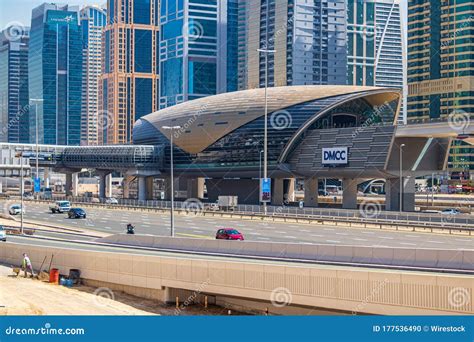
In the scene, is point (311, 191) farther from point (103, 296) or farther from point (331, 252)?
point (103, 296)

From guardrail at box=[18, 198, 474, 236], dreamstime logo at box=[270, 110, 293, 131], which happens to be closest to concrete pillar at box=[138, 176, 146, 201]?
dreamstime logo at box=[270, 110, 293, 131]

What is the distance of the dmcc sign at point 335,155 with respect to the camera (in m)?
99.9

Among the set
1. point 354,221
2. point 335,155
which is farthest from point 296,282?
point 335,155

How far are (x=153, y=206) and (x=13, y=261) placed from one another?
55.9 meters

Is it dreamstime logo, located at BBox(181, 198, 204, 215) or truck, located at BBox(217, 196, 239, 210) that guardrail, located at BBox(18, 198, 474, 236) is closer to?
dreamstime logo, located at BBox(181, 198, 204, 215)

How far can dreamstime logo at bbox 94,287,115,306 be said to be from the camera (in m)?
36.8

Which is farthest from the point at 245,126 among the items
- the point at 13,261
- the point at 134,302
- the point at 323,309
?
the point at 323,309

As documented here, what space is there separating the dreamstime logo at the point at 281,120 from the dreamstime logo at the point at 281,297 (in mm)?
78038

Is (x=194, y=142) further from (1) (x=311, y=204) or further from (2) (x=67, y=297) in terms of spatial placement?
(2) (x=67, y=297)

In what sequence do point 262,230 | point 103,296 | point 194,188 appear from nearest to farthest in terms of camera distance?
point 103,296 → point 262,230 → point 194,188

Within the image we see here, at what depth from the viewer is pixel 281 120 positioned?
110m

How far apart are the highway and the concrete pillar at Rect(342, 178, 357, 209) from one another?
21.3 metres

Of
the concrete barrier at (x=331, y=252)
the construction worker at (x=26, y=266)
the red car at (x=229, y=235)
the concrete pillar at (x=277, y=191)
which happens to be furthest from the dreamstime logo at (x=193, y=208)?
the construction worker at (x=26, y=266)

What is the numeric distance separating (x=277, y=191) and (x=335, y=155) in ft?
51.5
